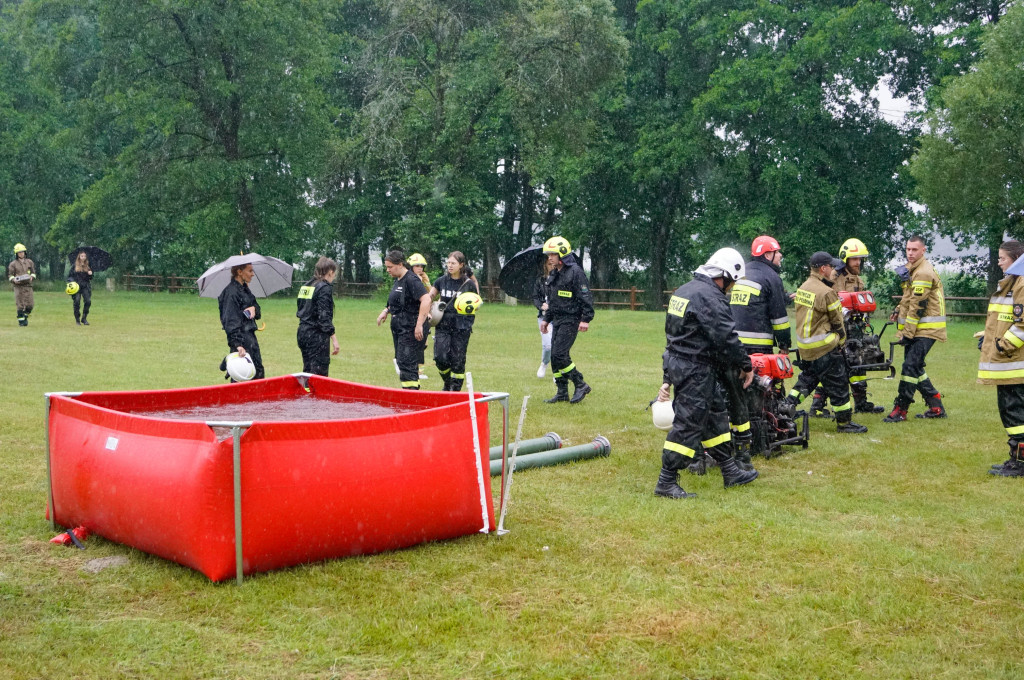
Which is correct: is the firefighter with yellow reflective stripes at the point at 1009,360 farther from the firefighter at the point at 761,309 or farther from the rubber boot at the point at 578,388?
the rubber boot at the point at 578,388

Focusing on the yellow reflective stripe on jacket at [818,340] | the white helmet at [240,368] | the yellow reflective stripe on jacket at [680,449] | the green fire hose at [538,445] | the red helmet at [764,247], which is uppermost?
the red helmet at [764,247]

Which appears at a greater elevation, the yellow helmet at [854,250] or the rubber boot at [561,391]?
the yellow helmet at [854,250]

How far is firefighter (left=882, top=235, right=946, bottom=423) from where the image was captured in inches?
454

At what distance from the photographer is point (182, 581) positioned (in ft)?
18.7

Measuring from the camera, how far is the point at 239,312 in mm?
10953

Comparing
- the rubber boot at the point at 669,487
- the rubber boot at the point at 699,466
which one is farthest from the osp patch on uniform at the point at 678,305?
the rubber boot at the point at 699,466

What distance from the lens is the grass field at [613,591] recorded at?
4.68m

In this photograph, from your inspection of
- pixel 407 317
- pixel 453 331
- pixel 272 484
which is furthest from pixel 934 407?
pixel 272 484

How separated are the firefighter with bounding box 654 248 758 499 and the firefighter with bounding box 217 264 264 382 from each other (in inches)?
201

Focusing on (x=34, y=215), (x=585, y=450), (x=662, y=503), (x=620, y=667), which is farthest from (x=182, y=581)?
(x=34, y=215)

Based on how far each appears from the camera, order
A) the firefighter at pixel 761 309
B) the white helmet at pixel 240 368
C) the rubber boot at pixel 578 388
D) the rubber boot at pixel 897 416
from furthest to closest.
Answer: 1. the rubber boot at pixel 578 388
2. the rubber boot at pixel 897 416
3. the white helmet at pixel 240 368
4. the firefighter at pixel 761 309

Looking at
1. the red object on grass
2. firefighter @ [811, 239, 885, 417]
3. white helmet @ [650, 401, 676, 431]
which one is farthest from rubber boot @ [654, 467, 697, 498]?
firefighter @ [811, 239, 885, 417]

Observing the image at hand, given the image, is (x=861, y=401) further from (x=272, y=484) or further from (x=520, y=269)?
(x=272, y=484)

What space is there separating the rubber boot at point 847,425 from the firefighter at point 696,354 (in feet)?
11.0
